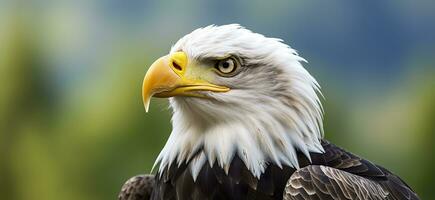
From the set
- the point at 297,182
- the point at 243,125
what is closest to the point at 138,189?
the point at 243,125

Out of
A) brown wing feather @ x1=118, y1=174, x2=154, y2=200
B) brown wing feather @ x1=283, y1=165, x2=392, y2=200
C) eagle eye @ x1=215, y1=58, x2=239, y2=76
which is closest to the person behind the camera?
brown wing feather @ x1=283, y1=165, x2=392, y2=200

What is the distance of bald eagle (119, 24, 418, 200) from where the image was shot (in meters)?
1.65

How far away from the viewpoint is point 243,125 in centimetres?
170

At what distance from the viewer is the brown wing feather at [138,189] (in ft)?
6.64

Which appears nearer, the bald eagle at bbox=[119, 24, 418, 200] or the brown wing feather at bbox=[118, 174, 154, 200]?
the bald eagle at bbox=[119, 24, 418, 200]

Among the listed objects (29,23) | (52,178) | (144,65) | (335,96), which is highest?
(29,23)

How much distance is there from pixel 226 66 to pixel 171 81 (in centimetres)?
14

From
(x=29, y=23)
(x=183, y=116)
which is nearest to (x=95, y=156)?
(x=29, y=23)

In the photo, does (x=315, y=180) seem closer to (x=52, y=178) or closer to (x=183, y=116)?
(x=183, y=116)

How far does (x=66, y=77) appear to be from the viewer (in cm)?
339

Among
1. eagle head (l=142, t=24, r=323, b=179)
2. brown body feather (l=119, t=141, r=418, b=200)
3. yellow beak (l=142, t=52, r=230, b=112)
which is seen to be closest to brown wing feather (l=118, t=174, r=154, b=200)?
brown body feather (l=119, t=141, r=418, b=200)

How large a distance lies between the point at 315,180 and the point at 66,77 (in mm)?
2032

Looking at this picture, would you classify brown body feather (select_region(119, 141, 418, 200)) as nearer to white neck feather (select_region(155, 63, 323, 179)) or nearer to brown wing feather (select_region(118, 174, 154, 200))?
white neck feather (select_region(155, 63, 323, 179))

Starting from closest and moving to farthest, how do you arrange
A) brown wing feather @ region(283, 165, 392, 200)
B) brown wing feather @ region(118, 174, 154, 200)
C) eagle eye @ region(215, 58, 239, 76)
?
brown wing feather @ region(283, 165, 392, 200), eagle eye @ region(215, 58, 239, 76), brown wing feather @ region(118, 174, 154, 200)
